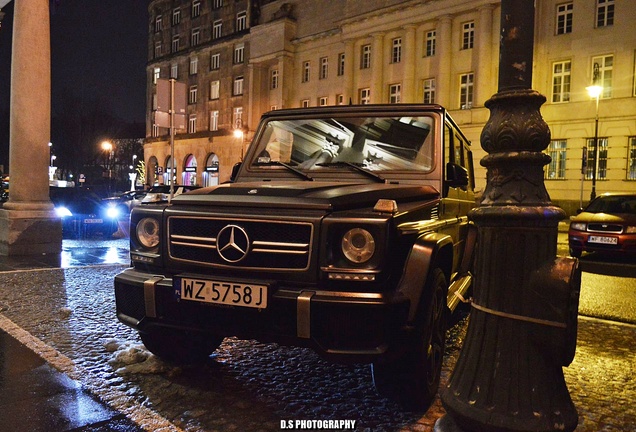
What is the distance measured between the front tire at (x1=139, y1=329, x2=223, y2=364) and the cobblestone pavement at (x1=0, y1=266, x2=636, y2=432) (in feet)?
0.33

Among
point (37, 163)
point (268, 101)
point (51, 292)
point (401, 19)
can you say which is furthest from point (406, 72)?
point (51, 292)

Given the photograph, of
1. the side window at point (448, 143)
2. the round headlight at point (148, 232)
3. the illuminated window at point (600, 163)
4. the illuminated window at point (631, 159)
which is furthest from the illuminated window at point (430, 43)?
the round headlight at point (148, 232)

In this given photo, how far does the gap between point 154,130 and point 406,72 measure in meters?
35.8

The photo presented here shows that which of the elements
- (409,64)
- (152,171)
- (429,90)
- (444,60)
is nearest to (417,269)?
(444,60)

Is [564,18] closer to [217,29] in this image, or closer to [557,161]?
[557,161]

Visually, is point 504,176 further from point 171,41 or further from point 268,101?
point 171,41

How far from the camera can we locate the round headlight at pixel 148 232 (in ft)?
12.8

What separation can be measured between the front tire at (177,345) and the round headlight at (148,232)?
0.70m

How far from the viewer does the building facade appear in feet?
98.3

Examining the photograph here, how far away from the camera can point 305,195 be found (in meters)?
3.52

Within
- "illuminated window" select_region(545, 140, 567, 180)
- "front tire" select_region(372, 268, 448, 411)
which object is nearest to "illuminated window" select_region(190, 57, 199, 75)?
"illuminated window" select_region(545, 140, 567, 180)

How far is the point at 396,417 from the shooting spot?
3.44 m

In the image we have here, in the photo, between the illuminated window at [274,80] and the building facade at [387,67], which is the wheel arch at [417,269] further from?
the illuminated window at [274,80]

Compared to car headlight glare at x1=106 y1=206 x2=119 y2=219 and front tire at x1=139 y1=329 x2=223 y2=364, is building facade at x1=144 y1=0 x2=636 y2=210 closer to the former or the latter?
car headlight glare at x1=106 y1=206 x2=119 y2=219
